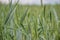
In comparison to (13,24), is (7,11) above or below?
above

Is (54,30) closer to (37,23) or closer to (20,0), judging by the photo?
(37,23)

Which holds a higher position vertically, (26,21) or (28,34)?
(26,21)

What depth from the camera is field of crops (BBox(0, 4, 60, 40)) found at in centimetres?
114

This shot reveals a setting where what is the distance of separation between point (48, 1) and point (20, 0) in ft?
0.82

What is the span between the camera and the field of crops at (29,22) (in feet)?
3.75

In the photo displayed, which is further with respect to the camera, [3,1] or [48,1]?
[3,1]

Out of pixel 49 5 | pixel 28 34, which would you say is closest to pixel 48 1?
pixel 49 5

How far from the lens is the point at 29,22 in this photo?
120 centimetres

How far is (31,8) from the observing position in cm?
120

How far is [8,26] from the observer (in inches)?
49.9

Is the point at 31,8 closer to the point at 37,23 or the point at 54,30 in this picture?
the point at 37,23

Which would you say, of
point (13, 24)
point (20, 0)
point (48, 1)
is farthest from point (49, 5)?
point (13, 24)

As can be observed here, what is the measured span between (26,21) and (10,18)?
15 centimetres


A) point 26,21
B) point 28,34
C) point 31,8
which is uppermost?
point 31,8
